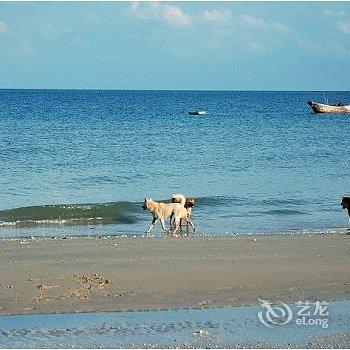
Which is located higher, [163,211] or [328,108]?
[328,108]

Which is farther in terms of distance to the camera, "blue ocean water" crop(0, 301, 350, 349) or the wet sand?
the wet sand

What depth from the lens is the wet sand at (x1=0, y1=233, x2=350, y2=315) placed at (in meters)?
10.6

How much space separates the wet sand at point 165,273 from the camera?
10633 millimetres

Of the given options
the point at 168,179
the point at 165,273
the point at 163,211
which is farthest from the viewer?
the point at 168,179

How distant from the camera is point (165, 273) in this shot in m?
12.1

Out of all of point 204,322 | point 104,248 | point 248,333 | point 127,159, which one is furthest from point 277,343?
point 127,159

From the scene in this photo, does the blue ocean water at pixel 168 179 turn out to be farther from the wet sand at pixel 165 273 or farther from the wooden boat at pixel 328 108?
the wooden boat at pixel 328 108

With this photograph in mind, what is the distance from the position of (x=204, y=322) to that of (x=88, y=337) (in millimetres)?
1430

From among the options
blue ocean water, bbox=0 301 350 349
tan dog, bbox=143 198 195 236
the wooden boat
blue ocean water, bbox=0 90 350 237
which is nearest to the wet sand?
blue ocean water, bbox=0 301 350 349

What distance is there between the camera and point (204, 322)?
Result: 9484 millimetres

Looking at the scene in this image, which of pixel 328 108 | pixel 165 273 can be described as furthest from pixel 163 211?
pixel 328 108

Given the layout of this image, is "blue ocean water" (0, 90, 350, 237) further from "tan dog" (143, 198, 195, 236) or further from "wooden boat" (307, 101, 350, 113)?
"wooden boat" (307, 101, 350, 113)

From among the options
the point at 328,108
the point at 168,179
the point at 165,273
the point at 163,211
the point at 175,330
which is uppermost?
the point at 328,108

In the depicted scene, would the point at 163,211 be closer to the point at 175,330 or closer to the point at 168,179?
the point at 175,330
